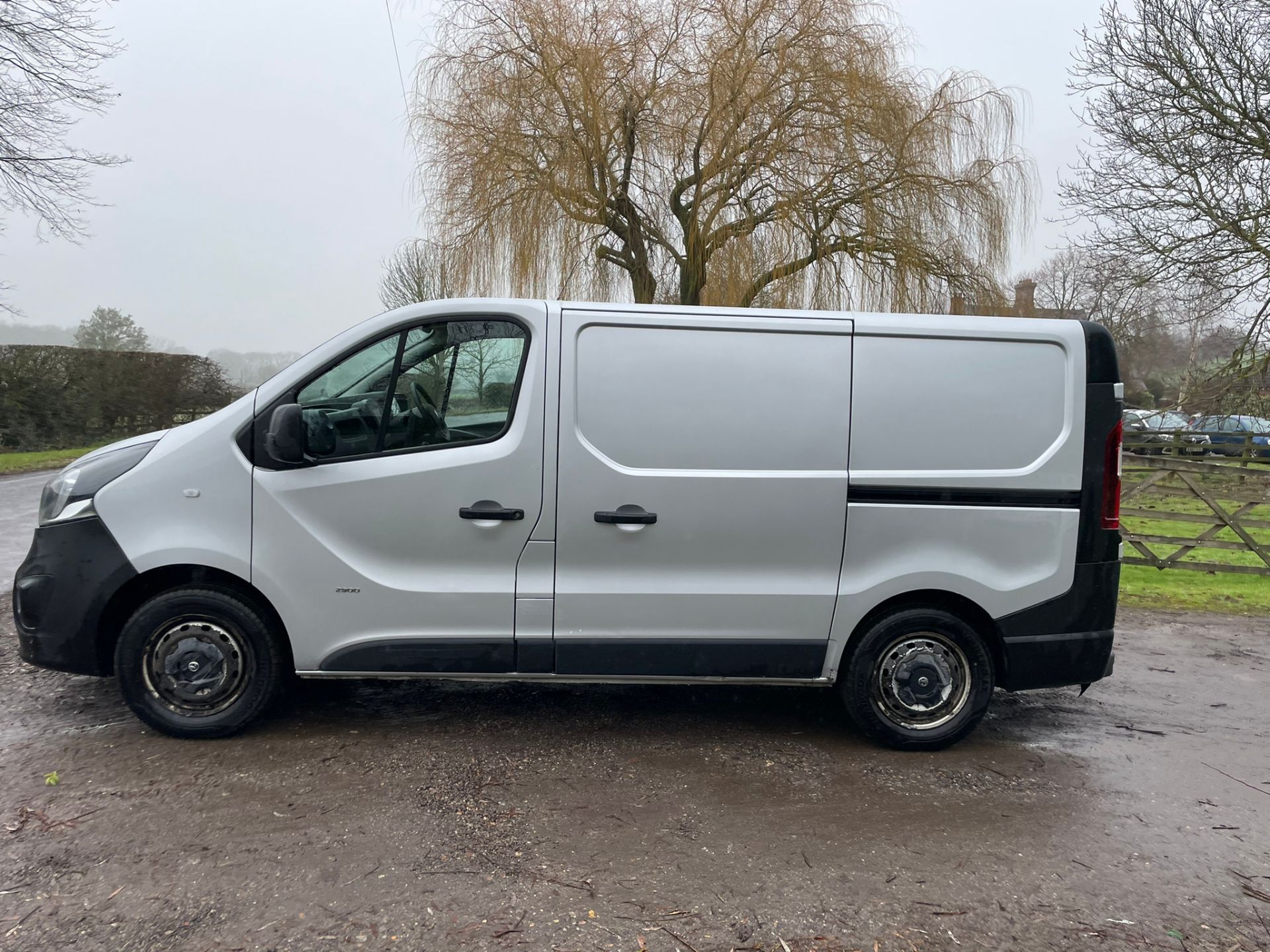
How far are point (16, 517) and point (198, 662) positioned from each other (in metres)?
8.93

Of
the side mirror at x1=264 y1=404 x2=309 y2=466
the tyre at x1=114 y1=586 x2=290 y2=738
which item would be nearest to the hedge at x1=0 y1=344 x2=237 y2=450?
the tyre at x1=114 y1=586 x2=290 y2=738

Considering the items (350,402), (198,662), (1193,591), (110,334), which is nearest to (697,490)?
(350,402)

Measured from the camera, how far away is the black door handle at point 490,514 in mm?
3900

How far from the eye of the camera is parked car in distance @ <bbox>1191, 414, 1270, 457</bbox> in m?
13.6

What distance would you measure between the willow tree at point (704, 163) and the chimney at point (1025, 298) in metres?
0.89

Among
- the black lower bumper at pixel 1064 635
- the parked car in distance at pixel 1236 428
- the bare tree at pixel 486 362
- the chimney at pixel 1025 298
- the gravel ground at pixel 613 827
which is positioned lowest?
the gravel ground at pixel 613 827

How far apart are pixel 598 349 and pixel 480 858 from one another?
85.6 inches

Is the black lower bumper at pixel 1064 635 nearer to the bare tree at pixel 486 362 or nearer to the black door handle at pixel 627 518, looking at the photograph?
the black door handle at pixel 627 518

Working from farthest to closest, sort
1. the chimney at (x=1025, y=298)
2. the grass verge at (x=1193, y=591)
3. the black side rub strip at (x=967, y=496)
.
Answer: the chimney at (x=1025, y=298), the grass verge at (x=1193, y=591), the black side rub strip at (x=967, y=496)

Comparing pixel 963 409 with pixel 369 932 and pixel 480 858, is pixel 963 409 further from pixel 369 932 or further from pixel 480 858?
pixel 369 932

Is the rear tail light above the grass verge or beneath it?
above

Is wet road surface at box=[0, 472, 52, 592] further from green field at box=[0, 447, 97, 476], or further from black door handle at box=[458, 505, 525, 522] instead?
black door handle at box=[458, 505, 525, 522]

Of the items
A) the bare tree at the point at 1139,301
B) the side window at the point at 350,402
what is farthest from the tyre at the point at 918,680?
the bare tree at the point at 1139,301

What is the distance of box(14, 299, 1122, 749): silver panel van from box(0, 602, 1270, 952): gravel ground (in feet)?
Result: 1.27
